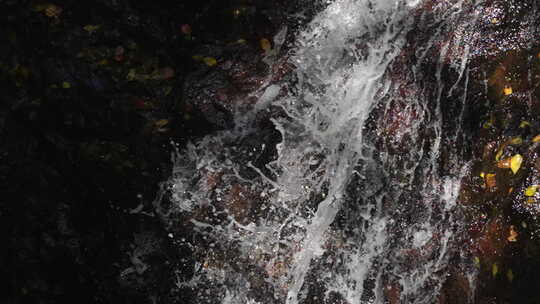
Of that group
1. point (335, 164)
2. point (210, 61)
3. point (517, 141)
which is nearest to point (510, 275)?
point (517, 141)

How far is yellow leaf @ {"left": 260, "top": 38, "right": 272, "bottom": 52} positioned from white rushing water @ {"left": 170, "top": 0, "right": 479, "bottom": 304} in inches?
8.2

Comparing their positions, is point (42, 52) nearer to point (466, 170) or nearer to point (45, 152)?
point (45, 152)

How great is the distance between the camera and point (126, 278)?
316cm

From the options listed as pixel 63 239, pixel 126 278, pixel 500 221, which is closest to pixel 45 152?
pixel 63 239

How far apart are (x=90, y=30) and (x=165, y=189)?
1286 mm

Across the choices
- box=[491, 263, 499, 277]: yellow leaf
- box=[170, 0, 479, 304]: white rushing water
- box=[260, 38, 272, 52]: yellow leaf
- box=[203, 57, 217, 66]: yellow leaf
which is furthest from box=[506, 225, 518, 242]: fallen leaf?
box=[203, 57, 217, 66]: yellow leaf

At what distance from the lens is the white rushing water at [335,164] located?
129 inches

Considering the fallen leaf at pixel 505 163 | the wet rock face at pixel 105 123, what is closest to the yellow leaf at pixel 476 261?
the fallen leaf at pixel 505 163

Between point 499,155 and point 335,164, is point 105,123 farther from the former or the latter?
point 499,155

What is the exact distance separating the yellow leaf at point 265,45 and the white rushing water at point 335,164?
0.69 feet

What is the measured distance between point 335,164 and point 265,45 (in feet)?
3.76

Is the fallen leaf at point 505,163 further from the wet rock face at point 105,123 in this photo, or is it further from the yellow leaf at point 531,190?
the wet rock face at point 105,123

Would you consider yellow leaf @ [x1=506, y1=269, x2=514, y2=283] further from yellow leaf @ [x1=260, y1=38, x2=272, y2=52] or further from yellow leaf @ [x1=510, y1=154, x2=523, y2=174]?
yellow leaf @ [x1=260, y1=38, x2=272, y2=52]

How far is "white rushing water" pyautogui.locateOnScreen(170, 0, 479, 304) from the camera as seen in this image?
10.7 ft
